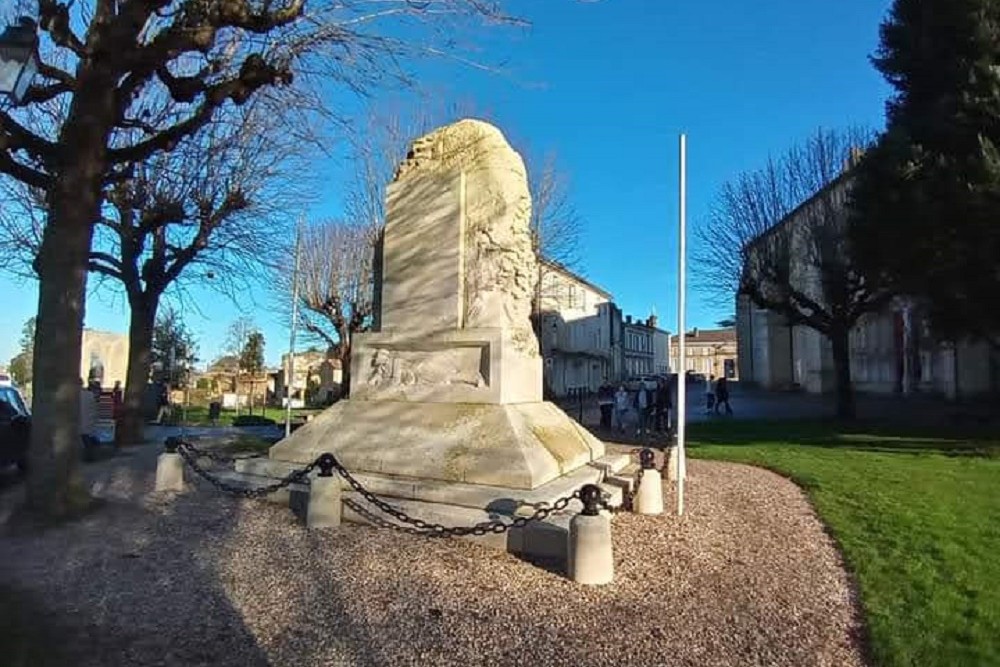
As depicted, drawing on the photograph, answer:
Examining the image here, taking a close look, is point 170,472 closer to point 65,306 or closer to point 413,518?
point 65,306

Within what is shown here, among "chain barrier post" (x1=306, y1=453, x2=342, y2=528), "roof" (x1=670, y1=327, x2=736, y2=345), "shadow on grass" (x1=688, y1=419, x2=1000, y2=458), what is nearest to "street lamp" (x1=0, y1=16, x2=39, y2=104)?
"chain barrier post" (x1=306, y1=453, x2=342, y2=528)

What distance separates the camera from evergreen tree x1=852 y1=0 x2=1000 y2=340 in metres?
14.1

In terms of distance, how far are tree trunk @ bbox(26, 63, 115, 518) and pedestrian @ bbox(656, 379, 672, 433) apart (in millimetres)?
15196

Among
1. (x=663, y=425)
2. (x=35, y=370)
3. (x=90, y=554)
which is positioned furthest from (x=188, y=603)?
(x=663, y=425)

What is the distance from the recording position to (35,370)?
7789mm

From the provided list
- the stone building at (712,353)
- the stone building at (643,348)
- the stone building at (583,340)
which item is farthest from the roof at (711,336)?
the stone building at (583,340)

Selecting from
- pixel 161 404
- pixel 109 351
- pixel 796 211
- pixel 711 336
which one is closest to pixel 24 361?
pixel 109 351

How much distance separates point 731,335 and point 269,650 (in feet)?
454

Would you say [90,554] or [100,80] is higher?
[100,80]

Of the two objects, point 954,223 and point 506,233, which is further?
point 954,223

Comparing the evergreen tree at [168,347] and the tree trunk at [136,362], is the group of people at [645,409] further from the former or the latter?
the evergreen tree at [168,347]

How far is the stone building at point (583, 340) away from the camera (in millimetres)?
54675

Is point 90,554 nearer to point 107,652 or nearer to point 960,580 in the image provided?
point 107,652

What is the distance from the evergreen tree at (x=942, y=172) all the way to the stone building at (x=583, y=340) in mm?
29543
